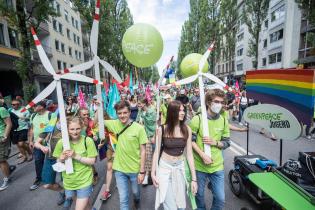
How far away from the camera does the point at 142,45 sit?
15.1 ft

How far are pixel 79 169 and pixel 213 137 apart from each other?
1699mm

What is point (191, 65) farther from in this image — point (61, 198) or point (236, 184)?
point (61, 198)

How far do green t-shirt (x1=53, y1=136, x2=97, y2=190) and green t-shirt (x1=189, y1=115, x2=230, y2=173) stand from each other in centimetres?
131

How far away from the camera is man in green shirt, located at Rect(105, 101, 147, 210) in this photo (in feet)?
8.43

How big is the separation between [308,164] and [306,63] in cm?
2299

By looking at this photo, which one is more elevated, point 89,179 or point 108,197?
point 89,179

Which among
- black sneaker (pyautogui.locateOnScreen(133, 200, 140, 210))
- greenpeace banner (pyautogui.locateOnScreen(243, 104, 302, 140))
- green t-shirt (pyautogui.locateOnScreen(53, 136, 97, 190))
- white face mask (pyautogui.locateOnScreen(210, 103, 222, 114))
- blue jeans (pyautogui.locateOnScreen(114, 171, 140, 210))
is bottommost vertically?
black sneaker (pyautogui.locateOnScreen(133, 200, 140, 210))

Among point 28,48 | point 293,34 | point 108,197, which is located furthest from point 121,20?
point 108,197

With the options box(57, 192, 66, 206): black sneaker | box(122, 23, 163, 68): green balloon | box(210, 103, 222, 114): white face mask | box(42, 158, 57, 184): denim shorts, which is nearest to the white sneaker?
box(57, 192, 66, 206): black sneaker

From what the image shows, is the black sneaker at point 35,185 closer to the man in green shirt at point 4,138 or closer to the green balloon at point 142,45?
the man in green shirt at point 4,138

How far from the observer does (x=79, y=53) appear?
34.8 m

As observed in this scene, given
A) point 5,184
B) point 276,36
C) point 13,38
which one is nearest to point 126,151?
point 5,184

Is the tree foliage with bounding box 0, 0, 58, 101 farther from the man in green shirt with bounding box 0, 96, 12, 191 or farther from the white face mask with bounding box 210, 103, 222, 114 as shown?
the white face mask with bounding box 210, 103, 222, 114

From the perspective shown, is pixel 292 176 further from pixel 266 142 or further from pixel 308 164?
pixel 266 142
